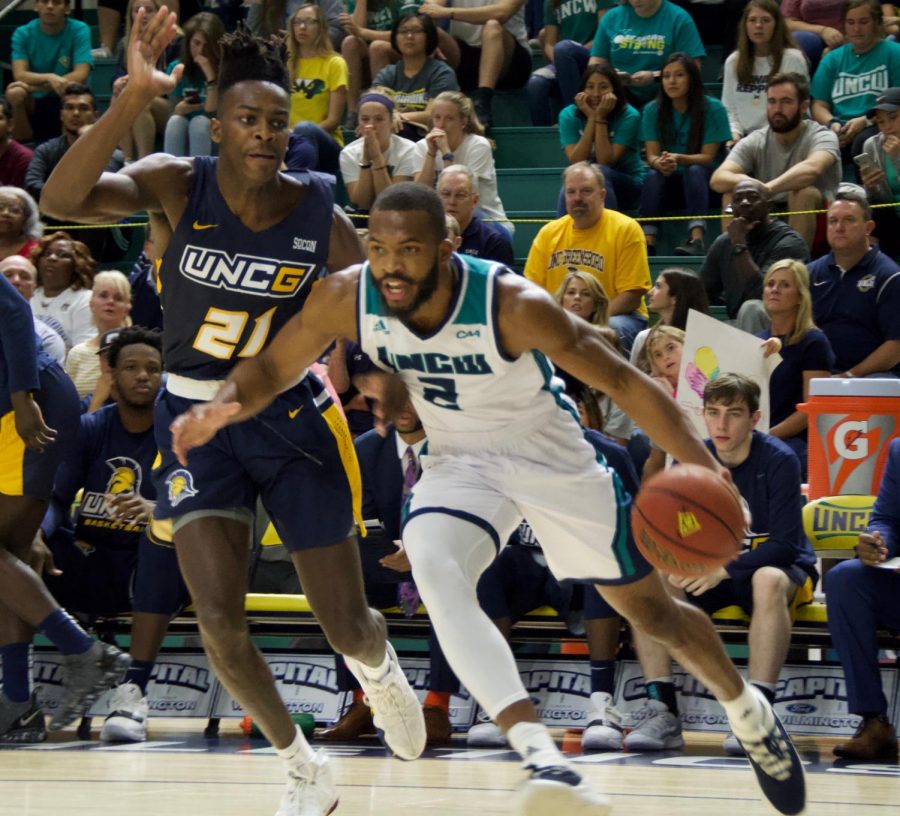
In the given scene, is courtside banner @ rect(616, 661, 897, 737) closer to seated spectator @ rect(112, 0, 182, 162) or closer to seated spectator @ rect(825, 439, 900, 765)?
seated spectator @ rect(825, 439, 900, 765)

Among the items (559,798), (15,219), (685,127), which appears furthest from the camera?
(685,127)

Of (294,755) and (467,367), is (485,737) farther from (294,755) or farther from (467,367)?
(467,367)

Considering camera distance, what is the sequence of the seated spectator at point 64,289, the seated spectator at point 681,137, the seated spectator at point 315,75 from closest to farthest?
the seated spectator at point 64,289 < the seated spectator at point 681,137 < the seated spectator at point 315,75

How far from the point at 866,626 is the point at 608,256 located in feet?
11.0

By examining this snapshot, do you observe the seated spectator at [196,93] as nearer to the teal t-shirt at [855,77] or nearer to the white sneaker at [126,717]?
the teal t-shirt at [855,77]

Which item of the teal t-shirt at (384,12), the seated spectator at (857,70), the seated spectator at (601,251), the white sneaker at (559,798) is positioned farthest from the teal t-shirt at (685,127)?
the white sneaker at (559,798)

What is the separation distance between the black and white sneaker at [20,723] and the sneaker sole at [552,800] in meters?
3.92

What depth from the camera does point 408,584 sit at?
700 cm

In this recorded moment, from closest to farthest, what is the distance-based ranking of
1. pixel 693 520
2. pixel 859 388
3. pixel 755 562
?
pixel 693 520, pixel 755 562, pixel 859 388

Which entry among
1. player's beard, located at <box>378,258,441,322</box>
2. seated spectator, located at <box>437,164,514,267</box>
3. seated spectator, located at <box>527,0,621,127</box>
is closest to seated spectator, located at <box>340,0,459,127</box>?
seated spectator, located at <box>527,0,621,127</box>

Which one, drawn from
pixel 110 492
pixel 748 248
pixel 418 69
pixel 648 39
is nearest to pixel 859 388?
pixel 748 248

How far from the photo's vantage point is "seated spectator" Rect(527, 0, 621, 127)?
450 inches

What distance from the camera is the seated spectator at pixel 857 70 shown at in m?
10.4

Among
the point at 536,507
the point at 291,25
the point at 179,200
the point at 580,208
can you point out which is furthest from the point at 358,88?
the point at 536,507
